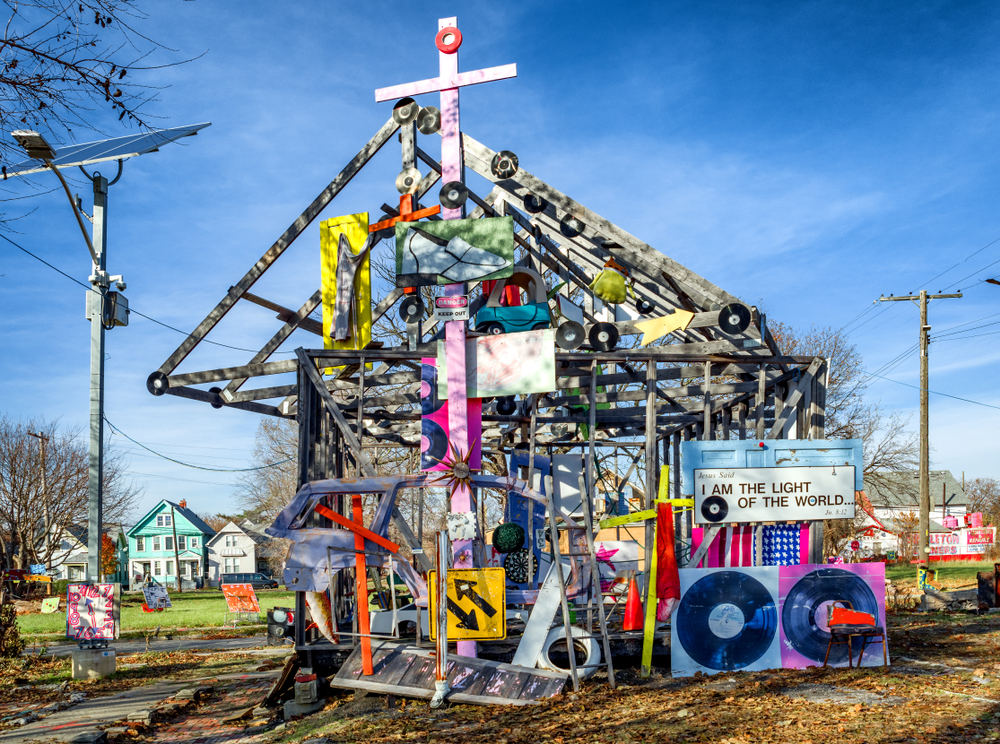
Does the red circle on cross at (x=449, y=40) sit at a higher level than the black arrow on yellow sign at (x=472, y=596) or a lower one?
higher

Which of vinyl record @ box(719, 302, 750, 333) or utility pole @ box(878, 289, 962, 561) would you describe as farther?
utility pole @ box(878, 289, 962, 561)

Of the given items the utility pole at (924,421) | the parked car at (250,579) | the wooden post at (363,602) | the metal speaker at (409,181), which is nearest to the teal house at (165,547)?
the parked car at (250,579)

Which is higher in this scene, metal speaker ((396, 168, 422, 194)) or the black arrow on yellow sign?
metal speaker ((396, 168, 422, 194))

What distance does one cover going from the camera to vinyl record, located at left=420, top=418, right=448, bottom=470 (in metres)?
10.3

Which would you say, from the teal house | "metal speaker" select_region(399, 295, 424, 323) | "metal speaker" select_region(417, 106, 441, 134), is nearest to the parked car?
the teal house

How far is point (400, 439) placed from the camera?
56.3 ft

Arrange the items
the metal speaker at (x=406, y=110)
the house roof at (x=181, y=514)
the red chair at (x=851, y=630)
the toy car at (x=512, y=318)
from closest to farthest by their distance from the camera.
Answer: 1. the red chair at (x=851, y=630)
2. the toy car at (x=512, y=318)
3. the metal speaker at (x=406, y=110)
4. the house roof at (x=181, y=514)

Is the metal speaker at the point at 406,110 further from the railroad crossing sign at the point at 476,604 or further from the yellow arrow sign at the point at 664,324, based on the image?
the railroad crossing sign at the point at 476,604

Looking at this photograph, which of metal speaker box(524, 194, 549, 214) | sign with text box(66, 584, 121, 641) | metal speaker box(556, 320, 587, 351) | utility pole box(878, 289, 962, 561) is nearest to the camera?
metal speaker box(556, 320, 587, 351)

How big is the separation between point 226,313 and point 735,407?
9.66 metres

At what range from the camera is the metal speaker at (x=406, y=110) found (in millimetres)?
11359

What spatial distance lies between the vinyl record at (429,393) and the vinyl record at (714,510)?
3.52 m

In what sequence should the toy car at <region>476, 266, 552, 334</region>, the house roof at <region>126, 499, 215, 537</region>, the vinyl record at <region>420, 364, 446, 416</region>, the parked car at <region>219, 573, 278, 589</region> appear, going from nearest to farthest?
1. the vinyl record at <region>420, 364, 446, 416</region>
2. the toy car at <region>476, 266, 552, 334</region>
3. the parked car at <region>219, 573, 278, 589</region>
4. the house roof at <region>126, 499, 215, 537</region>

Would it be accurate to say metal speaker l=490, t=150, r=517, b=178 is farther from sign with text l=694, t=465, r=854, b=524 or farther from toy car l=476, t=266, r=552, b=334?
sign with text l=694, t=465, r=854, b=524
